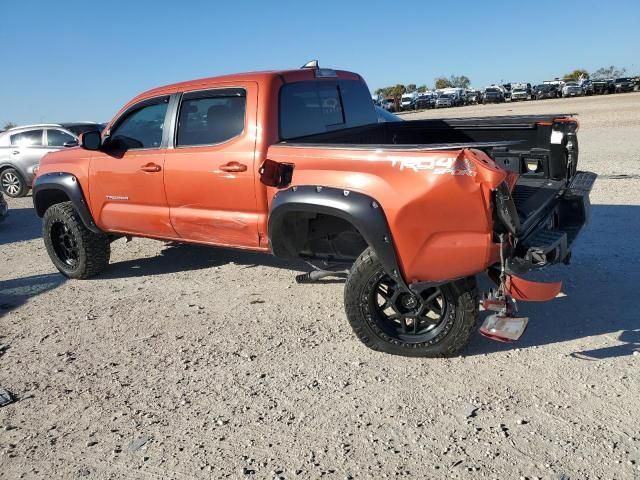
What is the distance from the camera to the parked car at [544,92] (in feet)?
164

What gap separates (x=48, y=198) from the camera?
611 centimetres

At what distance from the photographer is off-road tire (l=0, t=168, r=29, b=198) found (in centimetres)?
1233

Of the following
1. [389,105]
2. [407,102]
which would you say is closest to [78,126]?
[389,105]

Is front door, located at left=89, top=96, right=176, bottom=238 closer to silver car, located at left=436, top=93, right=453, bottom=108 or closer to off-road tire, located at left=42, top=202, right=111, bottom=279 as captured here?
off-road tire, located at left=42, top=202, right=111, bottom=279

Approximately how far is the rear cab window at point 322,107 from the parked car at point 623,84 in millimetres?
50812

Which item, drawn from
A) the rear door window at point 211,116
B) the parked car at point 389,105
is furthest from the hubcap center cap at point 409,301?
the parked car at point 389,105

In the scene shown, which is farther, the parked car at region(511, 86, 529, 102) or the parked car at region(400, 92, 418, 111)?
the parked car at region(400, 92, 418, 111)

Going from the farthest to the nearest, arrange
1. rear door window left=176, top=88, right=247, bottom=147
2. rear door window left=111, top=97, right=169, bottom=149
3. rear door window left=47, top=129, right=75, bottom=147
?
rear door window left=47, top=129, right=75, bottom=147 < rear door window left=111, top=97, right=169, bottom=149 < rear door window left=176, top=88, right=247, bottom=147

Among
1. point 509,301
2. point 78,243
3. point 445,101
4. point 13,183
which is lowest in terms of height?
point 509,301

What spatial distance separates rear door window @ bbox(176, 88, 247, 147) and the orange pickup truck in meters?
0.01

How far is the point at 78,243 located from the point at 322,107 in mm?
2877

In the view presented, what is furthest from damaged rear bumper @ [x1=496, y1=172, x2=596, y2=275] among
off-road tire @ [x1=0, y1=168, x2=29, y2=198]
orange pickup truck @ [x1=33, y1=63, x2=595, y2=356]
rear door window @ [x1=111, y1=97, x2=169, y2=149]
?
off-road tire @ [x1=0, y1=168, x2=29, y2=198]

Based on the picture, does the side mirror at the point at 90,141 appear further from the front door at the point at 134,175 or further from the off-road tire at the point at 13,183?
the off-road tire at the point at 13,183

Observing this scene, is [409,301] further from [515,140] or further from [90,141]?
[90,141]
